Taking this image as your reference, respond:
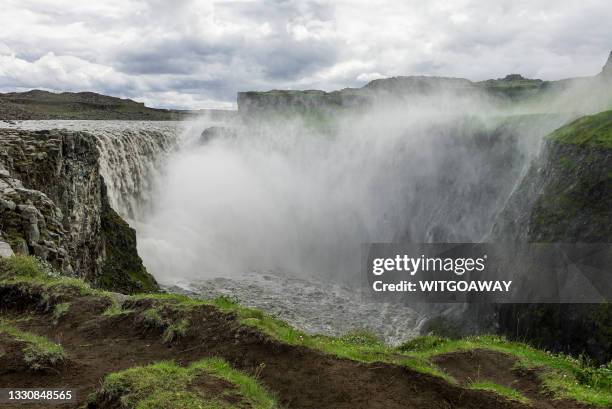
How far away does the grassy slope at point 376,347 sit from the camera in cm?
1116

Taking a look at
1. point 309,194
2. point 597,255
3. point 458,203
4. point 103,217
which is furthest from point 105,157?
point 597,255

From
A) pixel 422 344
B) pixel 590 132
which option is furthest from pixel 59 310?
pixel 590 132

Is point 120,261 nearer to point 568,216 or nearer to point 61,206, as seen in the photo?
point 61,206

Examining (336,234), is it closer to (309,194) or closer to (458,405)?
(309,194)

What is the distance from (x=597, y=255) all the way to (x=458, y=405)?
1604cm

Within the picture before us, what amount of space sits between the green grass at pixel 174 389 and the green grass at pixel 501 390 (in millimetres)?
4687

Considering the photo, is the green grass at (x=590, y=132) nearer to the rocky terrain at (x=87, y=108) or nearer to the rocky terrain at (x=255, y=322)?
the rocky terrain at (x=255, y=322)

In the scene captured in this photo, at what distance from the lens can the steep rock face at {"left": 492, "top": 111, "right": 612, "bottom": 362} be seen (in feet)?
68.4

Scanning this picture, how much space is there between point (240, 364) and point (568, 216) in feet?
70.1

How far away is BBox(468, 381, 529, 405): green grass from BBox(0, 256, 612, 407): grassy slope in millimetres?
618

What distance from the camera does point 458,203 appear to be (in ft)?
153

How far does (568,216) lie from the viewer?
2522cm

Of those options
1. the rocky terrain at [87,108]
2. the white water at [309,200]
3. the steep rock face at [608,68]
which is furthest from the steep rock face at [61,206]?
the rocky terrain at [87,108]

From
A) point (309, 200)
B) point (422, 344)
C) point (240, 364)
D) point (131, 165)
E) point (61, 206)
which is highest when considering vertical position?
point (131, 165)
